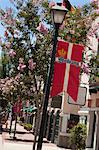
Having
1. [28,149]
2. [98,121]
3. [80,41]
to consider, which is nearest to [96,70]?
[80,41]

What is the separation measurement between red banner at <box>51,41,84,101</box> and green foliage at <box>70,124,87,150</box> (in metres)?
15.4

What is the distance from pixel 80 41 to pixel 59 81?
6.21 meters

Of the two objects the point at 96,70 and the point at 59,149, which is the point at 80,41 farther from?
the point at 59,149

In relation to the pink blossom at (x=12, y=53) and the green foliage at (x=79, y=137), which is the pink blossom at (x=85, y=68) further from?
the green foliage at (x=79, y=137)

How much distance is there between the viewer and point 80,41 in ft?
57.8

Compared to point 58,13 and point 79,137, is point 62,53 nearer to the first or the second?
point 58,13

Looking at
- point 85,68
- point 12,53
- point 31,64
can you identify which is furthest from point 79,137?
point 12,53

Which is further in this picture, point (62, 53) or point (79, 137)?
point (79, 137)

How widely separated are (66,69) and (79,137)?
16.6m

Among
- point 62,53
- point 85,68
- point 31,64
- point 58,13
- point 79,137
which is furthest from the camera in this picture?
point 79,137

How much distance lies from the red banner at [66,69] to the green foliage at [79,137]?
15.4 metres

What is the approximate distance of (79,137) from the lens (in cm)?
2744

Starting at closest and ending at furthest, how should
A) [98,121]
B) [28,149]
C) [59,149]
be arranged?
[98,121] < [28,149] < [59,149]

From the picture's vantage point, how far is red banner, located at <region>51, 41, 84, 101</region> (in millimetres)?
11547
